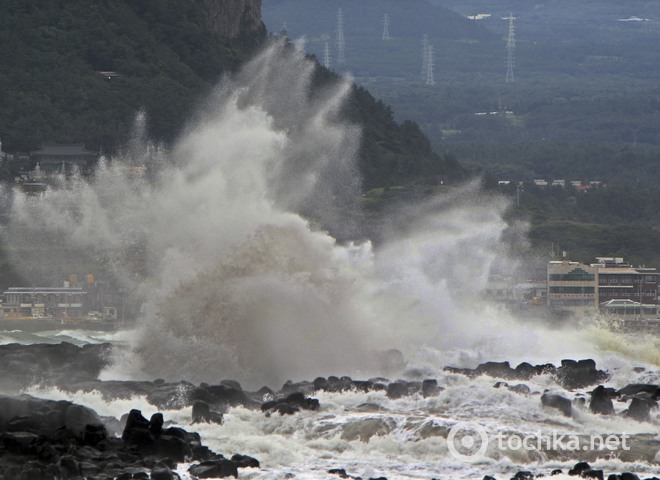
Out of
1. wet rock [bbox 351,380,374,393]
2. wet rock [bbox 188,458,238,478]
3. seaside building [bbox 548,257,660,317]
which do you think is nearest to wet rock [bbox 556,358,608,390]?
wet rock [bbox 351,380,374,393]

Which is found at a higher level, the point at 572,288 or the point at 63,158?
the point at 63,158

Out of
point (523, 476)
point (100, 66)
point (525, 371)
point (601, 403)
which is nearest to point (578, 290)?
point (525, 371)

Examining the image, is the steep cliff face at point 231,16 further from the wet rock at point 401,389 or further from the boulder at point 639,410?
the boulder at point 639,410

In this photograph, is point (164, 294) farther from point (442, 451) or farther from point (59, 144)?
point (59, 144)

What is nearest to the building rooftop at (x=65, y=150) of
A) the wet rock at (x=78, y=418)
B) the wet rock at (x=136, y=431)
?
the wet rock at (x=78, y=418)

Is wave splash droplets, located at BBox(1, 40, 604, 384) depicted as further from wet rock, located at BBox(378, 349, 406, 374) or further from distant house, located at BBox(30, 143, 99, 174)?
distant house, located at BBox(30, 143, 99, 174)

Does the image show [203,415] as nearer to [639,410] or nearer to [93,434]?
[93,434]
